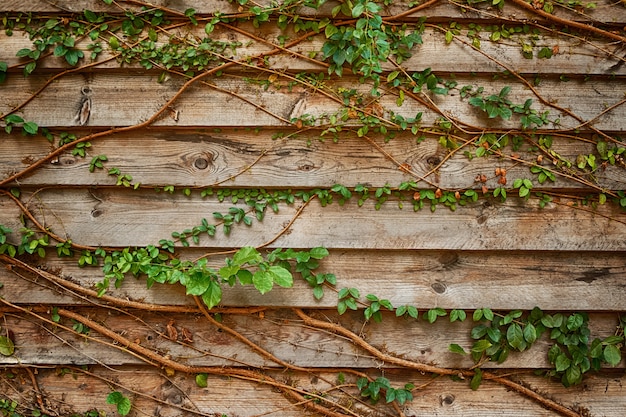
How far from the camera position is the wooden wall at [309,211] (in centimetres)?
179

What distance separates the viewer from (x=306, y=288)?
184cm

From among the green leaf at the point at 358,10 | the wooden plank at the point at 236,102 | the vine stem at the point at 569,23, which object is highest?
the vine stem at the point at 569,23

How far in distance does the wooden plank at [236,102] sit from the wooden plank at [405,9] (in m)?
0.24

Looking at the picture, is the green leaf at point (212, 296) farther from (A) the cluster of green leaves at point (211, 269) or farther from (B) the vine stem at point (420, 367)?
(B) the vine stem at point (420, 367)

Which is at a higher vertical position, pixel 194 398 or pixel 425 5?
pixel 425 5

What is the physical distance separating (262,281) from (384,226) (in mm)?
525

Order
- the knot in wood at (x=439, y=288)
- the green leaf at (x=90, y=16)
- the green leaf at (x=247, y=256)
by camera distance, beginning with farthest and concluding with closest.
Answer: the knot in wood at (x=439, y=288) < the green leaf at (x=90, y=16) < the green leaf at (x=247, y=256)

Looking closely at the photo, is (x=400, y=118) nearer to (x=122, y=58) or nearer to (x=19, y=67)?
(x=122, y=58)

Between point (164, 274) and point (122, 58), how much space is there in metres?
0.84

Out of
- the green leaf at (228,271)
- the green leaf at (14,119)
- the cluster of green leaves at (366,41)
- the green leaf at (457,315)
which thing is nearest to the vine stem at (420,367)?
the green leaf at (457,315)

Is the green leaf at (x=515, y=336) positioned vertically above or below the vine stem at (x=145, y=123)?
below

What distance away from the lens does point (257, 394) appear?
191 cm

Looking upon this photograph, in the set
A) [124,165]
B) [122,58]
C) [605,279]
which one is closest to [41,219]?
[124,165]

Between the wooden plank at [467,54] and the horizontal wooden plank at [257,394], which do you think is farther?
the horizontal wooden plank at [257,394]
